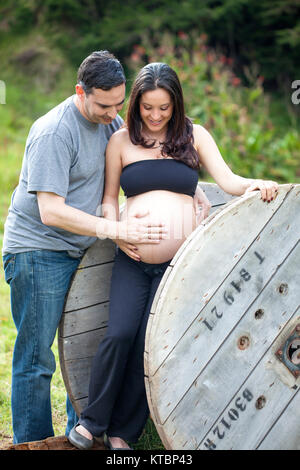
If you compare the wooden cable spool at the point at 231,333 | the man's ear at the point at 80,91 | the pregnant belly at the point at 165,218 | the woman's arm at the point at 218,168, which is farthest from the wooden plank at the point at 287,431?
the man's ear at the point at 80,91

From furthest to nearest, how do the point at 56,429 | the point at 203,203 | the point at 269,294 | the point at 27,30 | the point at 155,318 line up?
1. the point at 27,30
2. the point at 56,429
3. the point at 203,203
4. the point at 269,294
5. the point at 155,318

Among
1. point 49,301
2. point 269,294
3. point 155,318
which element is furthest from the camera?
point 49,301

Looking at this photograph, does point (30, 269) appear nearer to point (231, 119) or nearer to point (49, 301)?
point (49, 301)

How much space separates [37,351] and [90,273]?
43cm

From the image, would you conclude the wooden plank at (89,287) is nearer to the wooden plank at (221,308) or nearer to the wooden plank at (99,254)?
the wooden plank at (99,254)

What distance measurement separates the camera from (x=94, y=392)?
2.67m

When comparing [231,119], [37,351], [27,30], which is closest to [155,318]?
[37,351]

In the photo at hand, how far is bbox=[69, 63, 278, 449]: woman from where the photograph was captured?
2588mm

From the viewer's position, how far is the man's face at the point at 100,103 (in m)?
2.50

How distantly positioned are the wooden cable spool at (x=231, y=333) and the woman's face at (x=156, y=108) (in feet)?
1.73

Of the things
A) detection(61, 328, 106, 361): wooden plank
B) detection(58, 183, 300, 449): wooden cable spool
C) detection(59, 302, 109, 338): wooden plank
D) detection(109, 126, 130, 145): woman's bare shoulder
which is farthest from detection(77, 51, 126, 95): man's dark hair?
detection(61, 328, 106, 361): wooden plank

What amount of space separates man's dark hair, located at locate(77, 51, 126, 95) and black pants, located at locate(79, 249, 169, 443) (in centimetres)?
76

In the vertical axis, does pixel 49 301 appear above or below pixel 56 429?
above
